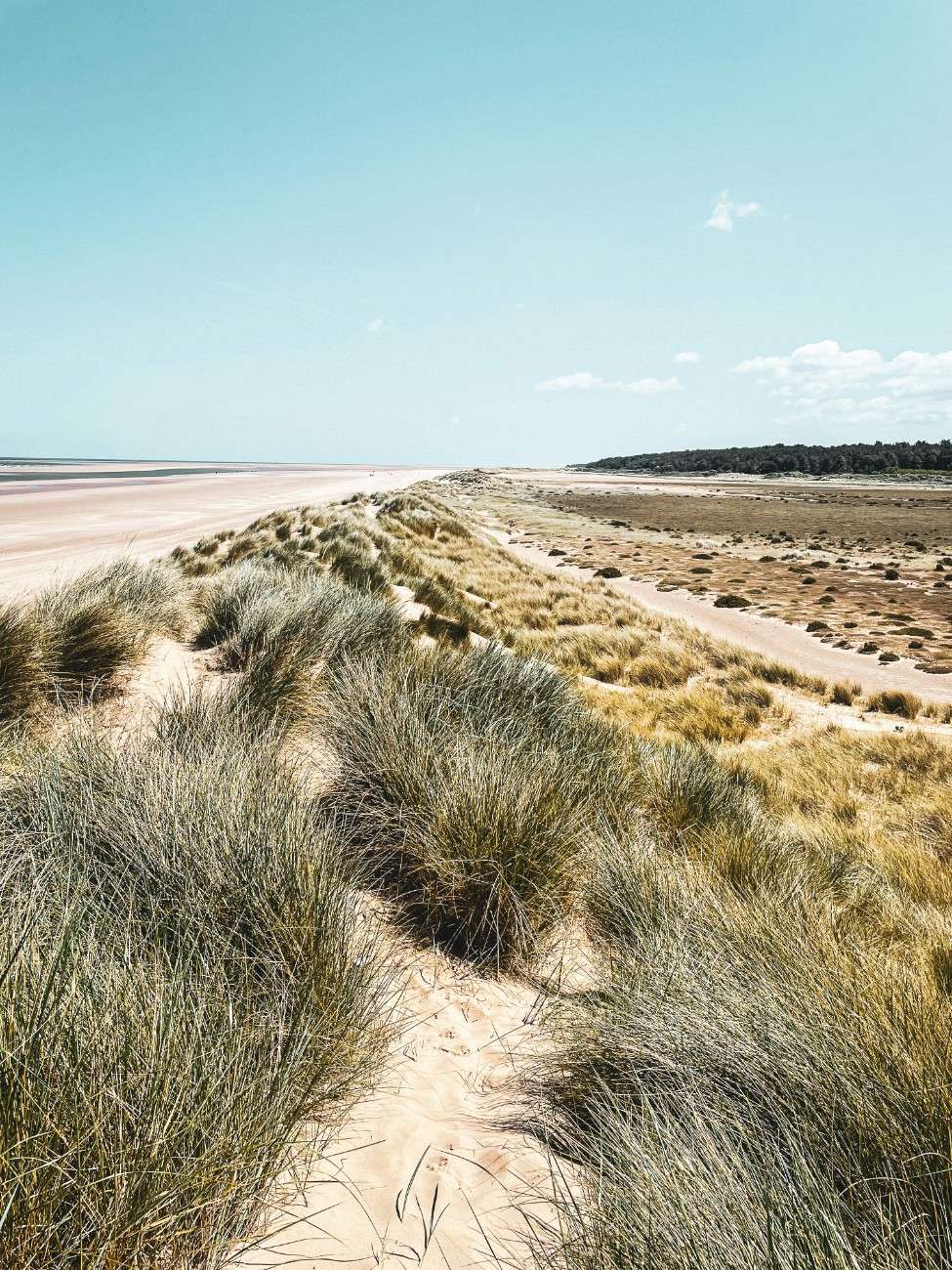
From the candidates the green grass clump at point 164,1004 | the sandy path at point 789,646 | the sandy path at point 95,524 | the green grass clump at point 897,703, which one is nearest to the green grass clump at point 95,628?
the green grass clump at point 164,1004

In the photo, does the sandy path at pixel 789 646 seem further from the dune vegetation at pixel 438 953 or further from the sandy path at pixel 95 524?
the sandy path at pixel 95 524

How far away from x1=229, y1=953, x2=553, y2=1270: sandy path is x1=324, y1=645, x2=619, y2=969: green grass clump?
0.42 metres

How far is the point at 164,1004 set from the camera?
1.59 metres

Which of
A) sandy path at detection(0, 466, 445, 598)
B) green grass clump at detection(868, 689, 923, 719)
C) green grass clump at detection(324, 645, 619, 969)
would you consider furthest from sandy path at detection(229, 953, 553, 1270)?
green grass clump at detection(868, 689, 923, 719)

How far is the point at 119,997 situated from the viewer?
5.09ft

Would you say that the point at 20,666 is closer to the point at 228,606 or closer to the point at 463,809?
the point at 228,606

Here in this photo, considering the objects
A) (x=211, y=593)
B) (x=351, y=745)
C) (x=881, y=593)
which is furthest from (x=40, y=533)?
(x=881, y=593)

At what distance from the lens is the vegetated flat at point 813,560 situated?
15.6 meters

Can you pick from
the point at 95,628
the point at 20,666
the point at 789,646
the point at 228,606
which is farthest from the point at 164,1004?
the point at 789,646

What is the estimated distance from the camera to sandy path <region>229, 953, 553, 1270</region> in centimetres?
156

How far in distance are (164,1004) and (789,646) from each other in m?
14.7

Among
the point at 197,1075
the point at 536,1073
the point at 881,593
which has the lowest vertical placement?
the point at 881,593

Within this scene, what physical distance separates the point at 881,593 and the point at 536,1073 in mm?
22103

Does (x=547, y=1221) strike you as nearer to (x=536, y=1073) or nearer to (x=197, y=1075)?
(x=536, y=1073)
